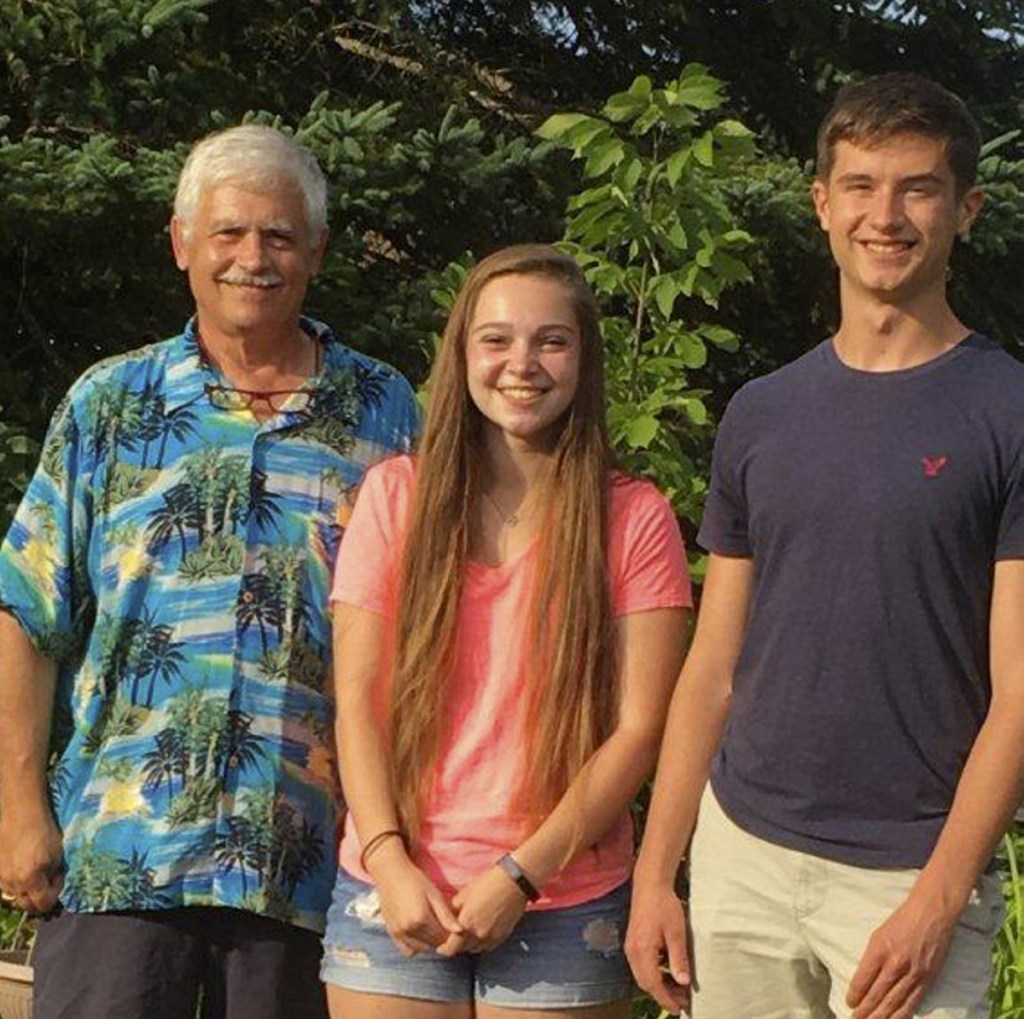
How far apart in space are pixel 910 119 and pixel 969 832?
3.22 ft

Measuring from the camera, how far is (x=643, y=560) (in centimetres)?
276

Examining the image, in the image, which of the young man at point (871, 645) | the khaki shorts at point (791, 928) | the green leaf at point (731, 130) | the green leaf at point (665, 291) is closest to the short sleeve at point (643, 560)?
the young man at point (871, 645)

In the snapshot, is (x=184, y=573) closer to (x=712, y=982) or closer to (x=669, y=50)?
(x=712, y=982)

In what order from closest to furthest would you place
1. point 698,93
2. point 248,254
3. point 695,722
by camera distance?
point 695,722
point 248,254
point 698,93

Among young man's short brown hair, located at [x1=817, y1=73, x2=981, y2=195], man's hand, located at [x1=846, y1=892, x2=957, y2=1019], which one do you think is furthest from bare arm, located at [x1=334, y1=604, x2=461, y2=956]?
young man's short brown hair, located at [x1=817, y1=73, x2=981, y2=195]

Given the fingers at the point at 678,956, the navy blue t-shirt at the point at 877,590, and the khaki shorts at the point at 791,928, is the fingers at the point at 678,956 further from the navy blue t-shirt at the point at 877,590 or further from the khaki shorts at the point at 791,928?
the navy blue t-shirt at the point at 877,590

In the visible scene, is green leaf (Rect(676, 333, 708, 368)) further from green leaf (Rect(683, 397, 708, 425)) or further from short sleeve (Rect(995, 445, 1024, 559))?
short sleeve (Rect(995, 445, 1024, 559))

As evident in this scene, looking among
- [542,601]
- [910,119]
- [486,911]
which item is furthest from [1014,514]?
[486,911]

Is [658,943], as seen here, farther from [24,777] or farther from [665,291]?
[665,291]

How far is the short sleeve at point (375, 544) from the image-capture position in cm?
276

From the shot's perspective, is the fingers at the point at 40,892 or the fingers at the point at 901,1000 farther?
the fingers at the point at 40,892

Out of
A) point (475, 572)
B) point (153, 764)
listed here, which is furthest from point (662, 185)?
point (153, 764)

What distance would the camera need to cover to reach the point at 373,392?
3066 mm

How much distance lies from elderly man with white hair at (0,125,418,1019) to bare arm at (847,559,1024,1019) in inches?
38.9
